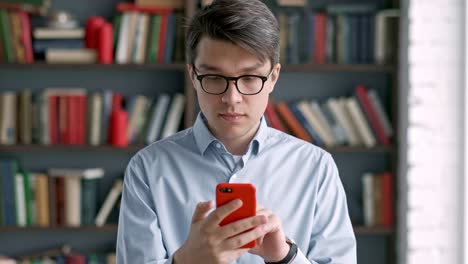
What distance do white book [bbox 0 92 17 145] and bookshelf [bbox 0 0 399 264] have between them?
0.26ft

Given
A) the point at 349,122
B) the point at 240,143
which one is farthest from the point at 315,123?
the point at 240,143

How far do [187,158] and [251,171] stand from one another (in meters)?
0.13

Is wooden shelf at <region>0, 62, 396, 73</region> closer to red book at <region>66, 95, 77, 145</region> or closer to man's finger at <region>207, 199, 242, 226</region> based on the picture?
red book at <region>66, 95, 77, 145</region>

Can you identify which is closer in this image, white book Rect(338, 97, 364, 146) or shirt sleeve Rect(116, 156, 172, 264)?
shirt sleeve Rect(116, 156, 172, 264)

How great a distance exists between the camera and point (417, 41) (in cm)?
344

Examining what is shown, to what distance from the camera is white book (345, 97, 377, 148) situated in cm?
360

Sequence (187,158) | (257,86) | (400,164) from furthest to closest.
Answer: (400,164) < (187,158) < (257,86)

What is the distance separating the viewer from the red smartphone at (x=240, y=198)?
4.22 feet

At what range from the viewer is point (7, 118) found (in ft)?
11.6

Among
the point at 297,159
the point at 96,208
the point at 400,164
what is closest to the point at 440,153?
the point at 400,164

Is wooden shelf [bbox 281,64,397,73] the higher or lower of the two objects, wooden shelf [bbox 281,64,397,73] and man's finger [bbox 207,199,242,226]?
the higher

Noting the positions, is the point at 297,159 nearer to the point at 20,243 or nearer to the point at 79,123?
the point at 79,123

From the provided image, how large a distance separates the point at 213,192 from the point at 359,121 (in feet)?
7.17

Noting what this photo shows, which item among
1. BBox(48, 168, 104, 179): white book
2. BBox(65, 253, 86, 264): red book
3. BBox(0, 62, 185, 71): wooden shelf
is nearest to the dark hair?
BBox(0, 62, 185, 71): wooden shelf
